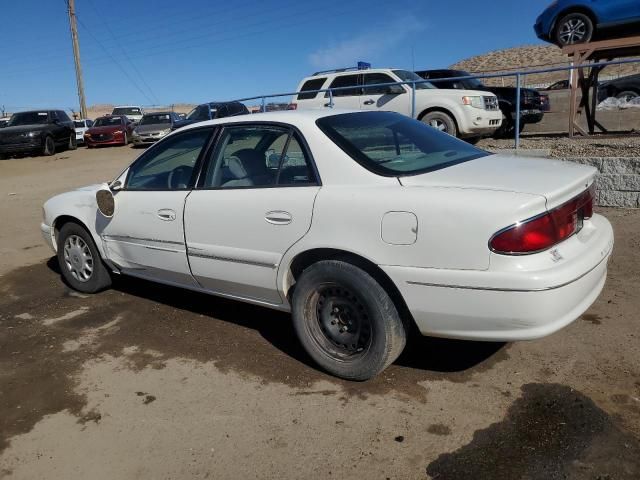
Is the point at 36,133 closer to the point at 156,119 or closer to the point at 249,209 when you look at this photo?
the point at 156,119

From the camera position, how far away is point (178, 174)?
416 centimetres

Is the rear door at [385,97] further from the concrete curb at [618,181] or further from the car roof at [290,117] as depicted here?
the car roof at [290,117]

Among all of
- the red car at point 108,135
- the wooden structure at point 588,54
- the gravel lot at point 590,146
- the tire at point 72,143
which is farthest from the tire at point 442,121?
the tire at point 72,143

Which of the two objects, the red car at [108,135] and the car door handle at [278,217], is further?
the red car at [108,135]

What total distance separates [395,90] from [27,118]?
16647 millimetres

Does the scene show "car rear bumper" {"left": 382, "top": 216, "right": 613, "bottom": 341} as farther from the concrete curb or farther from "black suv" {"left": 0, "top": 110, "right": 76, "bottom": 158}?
"black suv" {"left": 0, "top": 110, "right": 76, "bottom": 158}

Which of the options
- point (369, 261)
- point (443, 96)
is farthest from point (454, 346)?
point (443, 96)

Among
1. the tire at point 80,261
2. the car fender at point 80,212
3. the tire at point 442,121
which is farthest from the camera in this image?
the tire at point 442,121

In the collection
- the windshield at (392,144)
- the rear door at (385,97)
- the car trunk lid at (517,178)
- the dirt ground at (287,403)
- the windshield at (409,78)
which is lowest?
the dirt ground at (287,403)

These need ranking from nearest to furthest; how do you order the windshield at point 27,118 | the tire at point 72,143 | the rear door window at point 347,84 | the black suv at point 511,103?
the rear door window at point 347,84
the black suv at point 511,103
the windshield at point 27,118
the tire at point 72,143

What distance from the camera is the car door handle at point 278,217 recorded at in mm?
3314

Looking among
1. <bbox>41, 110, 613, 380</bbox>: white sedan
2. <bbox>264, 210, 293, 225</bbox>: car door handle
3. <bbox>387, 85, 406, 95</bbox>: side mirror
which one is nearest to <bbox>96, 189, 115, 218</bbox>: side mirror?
<bbox>41, 110, 613, 380</bbox>: white sedan

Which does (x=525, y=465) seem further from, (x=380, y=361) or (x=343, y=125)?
(x=343, y=125)

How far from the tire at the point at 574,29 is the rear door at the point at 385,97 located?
3251mm
